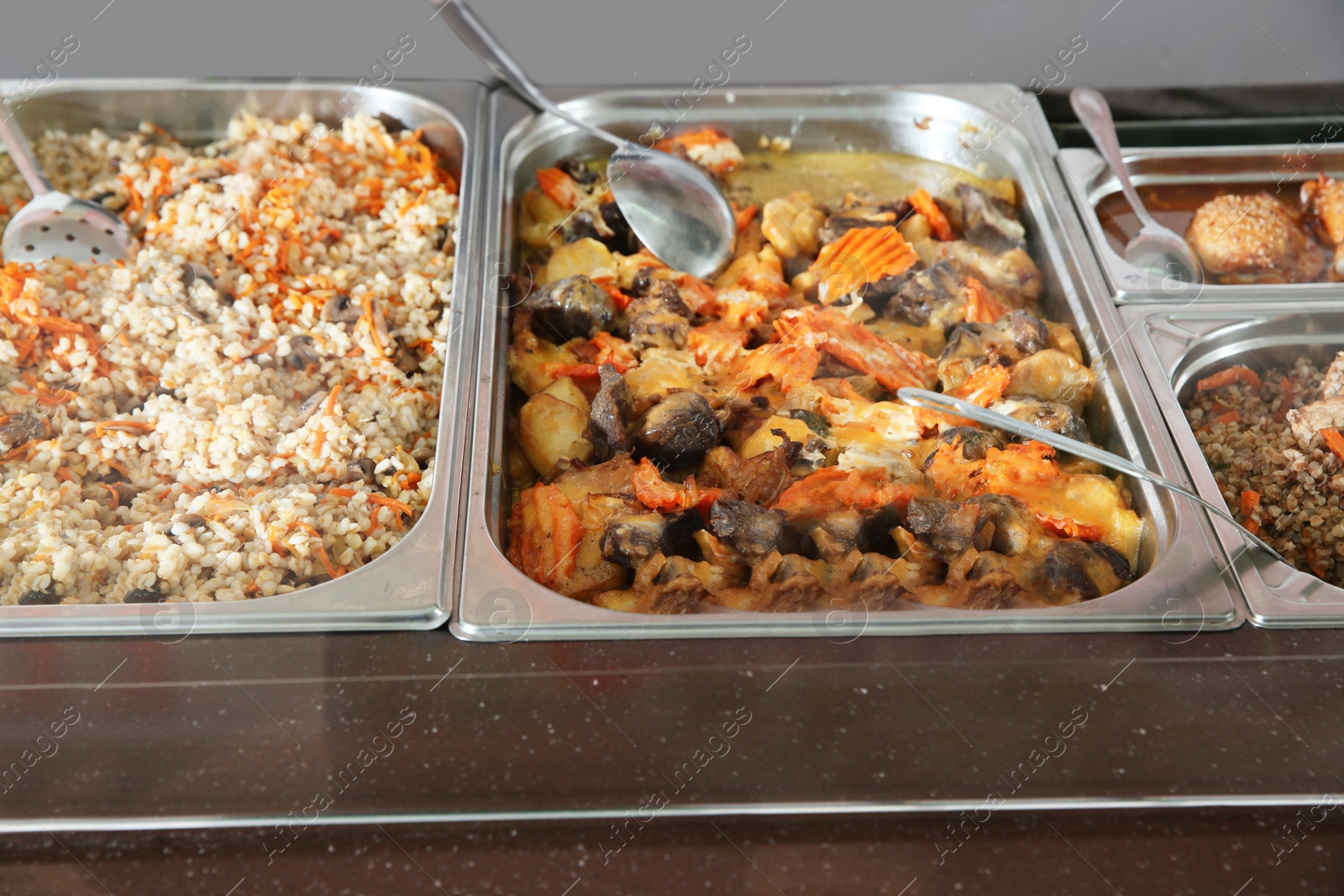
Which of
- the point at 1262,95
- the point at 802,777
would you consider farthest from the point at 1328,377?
the point at 802,777

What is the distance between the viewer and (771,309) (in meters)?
2.18

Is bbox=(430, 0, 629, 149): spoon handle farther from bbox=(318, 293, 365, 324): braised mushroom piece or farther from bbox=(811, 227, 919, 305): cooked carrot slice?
bbox=(318, 293, 365, 324): braised mushroom piece

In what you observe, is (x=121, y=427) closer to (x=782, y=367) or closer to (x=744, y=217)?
(x=782, y=367)

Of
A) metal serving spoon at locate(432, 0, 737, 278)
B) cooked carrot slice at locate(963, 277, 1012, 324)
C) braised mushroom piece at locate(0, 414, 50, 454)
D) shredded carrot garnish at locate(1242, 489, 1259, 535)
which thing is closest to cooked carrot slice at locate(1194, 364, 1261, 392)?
shredded carrot garnish at locate(1242, 489, 1259, 535)

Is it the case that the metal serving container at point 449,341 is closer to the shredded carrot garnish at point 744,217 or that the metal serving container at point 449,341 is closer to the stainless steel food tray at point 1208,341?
the shredded carrot garnish at point 744,217

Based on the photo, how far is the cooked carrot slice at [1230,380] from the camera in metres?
2.01

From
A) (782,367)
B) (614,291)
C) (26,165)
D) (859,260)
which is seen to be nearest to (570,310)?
(614,291)

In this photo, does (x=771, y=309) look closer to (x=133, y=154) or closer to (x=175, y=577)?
(x=175, y=577)

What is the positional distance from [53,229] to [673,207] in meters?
1.48

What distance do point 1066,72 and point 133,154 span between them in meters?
2.58

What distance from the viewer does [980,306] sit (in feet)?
6.98

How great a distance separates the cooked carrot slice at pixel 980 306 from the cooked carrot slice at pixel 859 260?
6.7 inches

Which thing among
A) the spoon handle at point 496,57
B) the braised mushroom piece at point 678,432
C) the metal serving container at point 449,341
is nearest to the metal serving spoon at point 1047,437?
the braised mushroom piece at point 678,432

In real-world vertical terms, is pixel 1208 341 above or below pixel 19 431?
below
